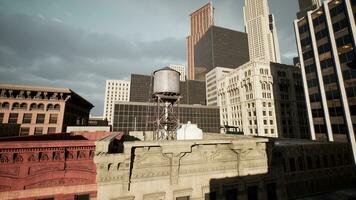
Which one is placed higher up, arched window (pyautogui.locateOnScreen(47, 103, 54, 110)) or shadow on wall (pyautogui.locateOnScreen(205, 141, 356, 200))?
arched window (pyautogui.locateOnScreen(47, 103, 54, 110))

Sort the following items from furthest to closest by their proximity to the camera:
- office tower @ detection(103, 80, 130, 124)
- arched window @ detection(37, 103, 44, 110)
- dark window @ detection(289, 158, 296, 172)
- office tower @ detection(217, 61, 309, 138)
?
office tower @ detection(103, 80, 130, 124), office tower @ detection(217, 61, 309, 138), arched window @ detection(37, 103, 44, 110), dark window @ detection(289, 158, 296, 172)

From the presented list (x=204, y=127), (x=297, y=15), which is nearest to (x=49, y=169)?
(x=204, y=127)

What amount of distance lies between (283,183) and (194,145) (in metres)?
10.4

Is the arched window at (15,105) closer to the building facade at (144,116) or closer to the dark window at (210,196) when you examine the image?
the building facade at (144,116)

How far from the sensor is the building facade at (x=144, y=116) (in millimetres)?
61147

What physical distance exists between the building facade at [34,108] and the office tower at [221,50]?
146 metres

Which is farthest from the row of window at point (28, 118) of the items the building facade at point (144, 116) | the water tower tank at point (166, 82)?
the water tower tank at point (166, 82)

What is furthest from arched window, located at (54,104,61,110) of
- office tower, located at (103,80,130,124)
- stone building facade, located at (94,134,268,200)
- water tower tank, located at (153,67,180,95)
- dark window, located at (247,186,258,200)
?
office tower, located at (103,80,130,124)

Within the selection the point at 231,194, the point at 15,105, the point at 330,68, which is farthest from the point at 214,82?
the point at 231,194

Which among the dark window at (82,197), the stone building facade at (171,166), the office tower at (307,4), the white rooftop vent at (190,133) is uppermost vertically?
the office tower at (307,4)

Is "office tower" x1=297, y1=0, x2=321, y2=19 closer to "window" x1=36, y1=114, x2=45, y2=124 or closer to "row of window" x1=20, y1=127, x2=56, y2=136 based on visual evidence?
"row of window" x1=20, y1=127, x2=56, y2=136

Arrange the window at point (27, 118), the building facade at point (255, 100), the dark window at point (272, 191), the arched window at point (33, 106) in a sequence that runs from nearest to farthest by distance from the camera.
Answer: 1. the dark window at point (272, 191)
2. the window at point (27, 118)
3. the arched window at point (33, 106)
4. the building facade at point (255, 100)

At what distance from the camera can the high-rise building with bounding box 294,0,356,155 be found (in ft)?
113

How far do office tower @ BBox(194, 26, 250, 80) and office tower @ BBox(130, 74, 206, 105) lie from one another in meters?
34.1
